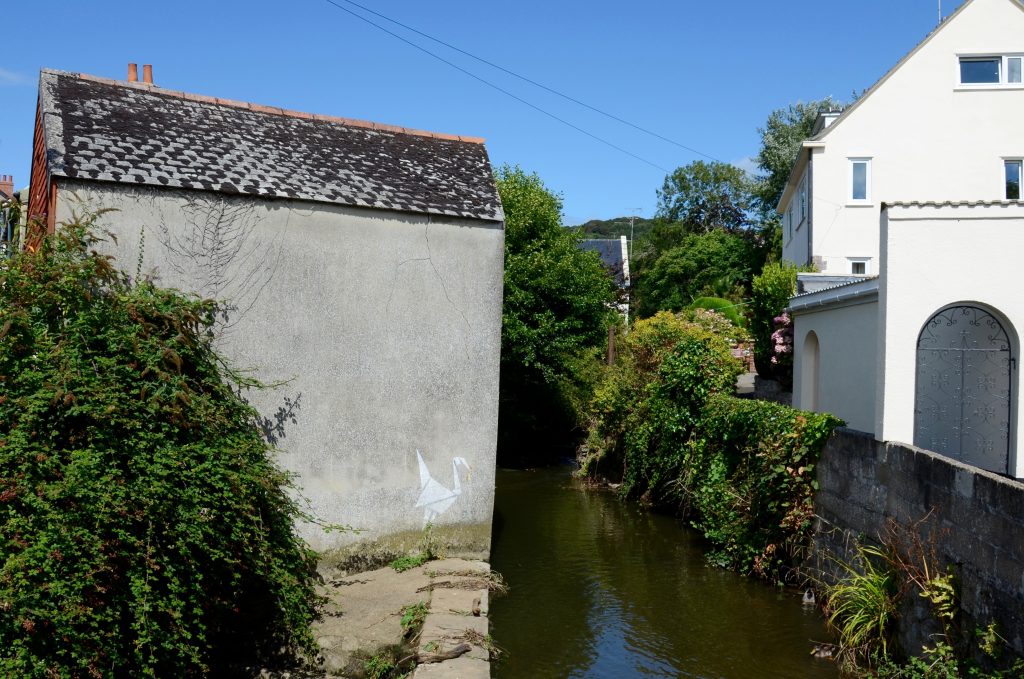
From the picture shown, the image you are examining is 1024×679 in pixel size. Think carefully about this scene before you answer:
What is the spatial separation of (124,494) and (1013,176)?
2389 cm

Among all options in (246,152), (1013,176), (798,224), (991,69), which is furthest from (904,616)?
(798,224)

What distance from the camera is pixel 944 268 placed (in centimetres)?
894

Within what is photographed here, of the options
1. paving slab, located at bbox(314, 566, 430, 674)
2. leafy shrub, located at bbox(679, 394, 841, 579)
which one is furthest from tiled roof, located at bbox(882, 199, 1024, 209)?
paving slab, located at bbox(314, 566, 430, 674)

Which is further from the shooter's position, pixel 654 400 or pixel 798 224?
pixel 798 224

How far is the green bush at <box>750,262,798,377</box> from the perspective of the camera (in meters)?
17.5

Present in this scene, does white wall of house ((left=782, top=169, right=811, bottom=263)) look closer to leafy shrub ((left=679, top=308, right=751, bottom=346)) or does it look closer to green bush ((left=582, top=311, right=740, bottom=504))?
leafy shrub ((left=679, top=308, right=751, bottom=346))

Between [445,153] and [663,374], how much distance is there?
724 centimetres

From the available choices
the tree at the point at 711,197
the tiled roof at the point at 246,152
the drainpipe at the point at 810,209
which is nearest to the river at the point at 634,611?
the tiled roof at the point at 246,152

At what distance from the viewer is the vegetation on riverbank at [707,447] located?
11.7 m

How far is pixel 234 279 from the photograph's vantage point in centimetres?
1019

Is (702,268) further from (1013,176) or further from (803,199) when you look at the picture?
(1013,176)

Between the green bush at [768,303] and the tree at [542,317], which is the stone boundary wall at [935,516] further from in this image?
the tree at [542,317]

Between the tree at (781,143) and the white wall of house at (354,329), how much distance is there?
1334 inches

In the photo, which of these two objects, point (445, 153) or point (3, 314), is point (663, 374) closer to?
point (445, 153)
